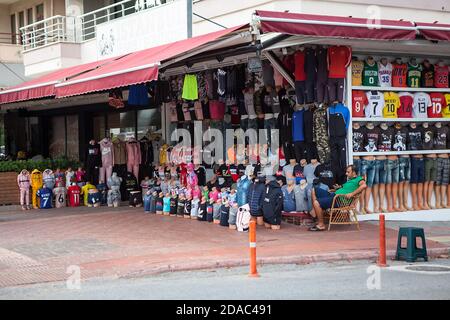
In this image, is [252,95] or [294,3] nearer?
[294,3]

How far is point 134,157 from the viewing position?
69.1 ft

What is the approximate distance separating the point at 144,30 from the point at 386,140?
795 cm

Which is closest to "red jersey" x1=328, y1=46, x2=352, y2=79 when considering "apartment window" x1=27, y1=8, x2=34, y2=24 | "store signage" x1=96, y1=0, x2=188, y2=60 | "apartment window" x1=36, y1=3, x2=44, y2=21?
"store signage" x1=96, y1=0, x2=188, y2=60

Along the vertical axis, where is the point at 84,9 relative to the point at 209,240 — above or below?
above

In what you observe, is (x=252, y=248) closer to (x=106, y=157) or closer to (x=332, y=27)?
(x=332, y=27)

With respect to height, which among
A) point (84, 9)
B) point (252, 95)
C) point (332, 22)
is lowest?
point (252, 95)

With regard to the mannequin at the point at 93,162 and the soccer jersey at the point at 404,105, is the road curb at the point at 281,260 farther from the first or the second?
the mannequin at the point at 93,162

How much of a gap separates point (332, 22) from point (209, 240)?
464 centimetres

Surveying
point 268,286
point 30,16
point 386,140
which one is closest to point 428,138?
point 386,140

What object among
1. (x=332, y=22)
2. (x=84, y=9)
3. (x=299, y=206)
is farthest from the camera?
(x=84, y=9)

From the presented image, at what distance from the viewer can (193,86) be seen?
53.3 feet

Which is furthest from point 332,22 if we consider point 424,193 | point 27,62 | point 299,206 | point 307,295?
point 27,62

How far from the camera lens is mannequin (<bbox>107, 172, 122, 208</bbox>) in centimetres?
2039
